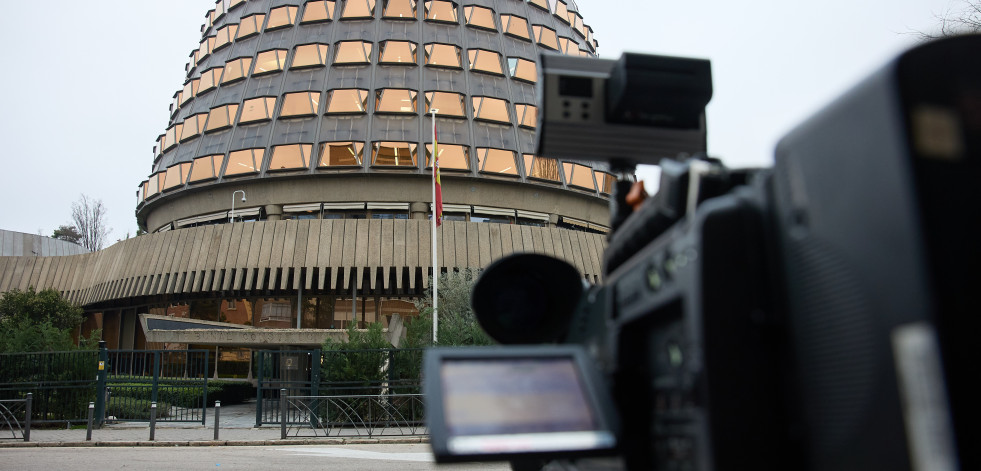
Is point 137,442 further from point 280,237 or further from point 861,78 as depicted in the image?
point 280,237

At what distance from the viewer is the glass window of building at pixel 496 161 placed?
115 ft

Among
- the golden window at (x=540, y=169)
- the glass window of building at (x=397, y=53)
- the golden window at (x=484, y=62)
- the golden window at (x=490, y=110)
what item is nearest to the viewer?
the golden window at (x=540, y=169)

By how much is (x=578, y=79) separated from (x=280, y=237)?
3131cm

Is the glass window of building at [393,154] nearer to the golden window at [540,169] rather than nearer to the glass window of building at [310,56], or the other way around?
the golden window at [540,169]

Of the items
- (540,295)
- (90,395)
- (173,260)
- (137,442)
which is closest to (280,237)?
(173,260)

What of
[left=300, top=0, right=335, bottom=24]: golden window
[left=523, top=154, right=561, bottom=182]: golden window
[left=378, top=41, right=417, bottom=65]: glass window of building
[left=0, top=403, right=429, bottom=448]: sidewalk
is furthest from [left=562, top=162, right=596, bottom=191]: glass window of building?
[left=0, top=403, right=429, bottom=448]: sidewalk

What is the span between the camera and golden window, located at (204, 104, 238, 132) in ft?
124

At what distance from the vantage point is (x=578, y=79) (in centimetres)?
248

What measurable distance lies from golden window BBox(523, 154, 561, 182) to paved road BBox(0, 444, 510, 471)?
23472mm

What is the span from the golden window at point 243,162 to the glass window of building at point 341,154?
3422 millimetres

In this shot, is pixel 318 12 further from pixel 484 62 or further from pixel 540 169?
pixel 540 169

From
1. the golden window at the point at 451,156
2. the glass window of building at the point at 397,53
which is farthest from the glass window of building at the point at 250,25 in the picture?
the golden window at the point at 451,156

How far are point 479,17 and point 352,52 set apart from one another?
7.72 m

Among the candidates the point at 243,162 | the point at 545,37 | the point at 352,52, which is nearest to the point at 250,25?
the point at 352,52
